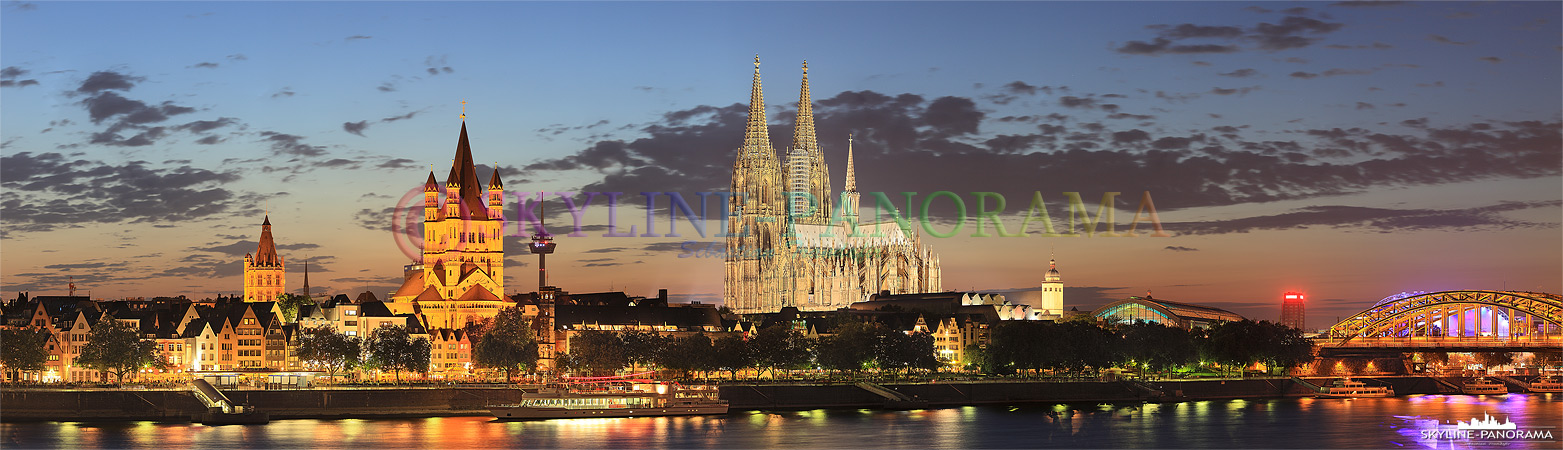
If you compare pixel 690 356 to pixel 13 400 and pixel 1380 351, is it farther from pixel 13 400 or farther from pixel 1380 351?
pixel 1380 351

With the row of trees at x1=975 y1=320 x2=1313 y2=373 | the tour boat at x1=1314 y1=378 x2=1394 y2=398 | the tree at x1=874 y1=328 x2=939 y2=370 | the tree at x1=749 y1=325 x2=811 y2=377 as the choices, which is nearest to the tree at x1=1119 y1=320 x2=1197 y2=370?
the row of trees at x1=975 y1=320 x2=1313 y2=373

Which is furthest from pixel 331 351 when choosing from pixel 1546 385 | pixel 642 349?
pixel 1546 385

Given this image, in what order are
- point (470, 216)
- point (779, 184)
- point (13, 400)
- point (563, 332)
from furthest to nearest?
point (779, 184) → point (470, 216) → point (563, 332) → point (13, 400)

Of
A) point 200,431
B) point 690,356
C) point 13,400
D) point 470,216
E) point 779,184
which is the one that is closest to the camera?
point 200,431

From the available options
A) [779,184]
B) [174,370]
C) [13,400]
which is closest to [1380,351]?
[779,184]

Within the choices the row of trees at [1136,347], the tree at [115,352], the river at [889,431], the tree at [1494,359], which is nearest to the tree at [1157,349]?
the row of trees at [1136,347]

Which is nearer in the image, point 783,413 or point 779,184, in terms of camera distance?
point 783,413

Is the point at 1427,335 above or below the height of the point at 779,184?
below
